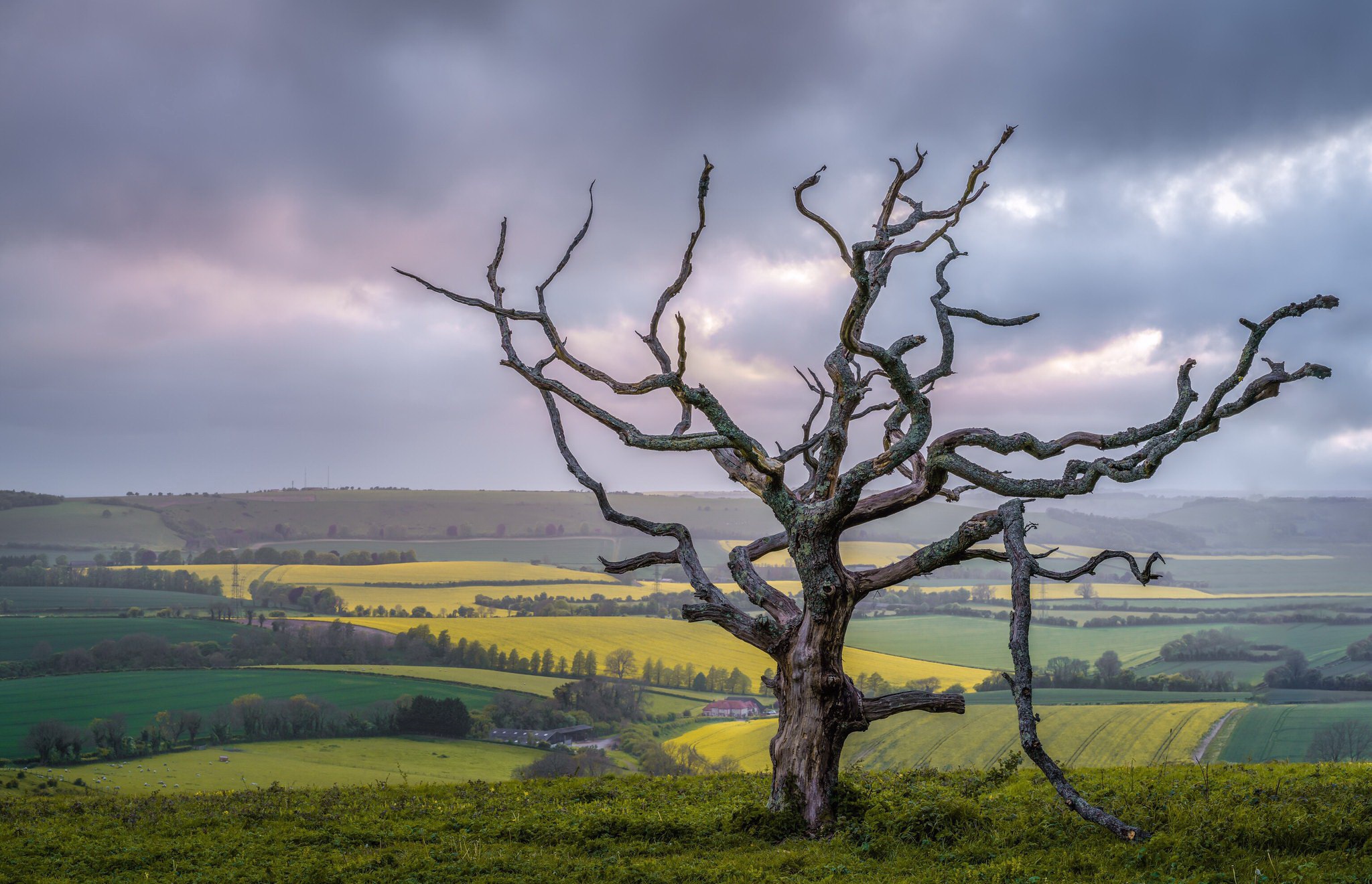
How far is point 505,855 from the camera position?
1085cm

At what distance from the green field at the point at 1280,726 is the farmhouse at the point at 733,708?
1531 cm

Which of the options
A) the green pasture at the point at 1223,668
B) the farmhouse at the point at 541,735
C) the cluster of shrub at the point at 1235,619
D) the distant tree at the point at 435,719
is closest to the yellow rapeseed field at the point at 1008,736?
the farmhouse at the point at 541,735

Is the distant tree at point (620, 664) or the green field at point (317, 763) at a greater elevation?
the distant tree at point (620, 664)

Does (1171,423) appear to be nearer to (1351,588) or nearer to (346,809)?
(346,809)

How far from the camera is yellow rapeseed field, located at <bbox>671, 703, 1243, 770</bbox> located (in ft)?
81.2

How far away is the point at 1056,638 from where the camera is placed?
4934 cm

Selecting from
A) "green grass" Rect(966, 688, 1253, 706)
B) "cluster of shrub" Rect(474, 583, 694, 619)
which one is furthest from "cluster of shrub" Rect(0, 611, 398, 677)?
"green grass" Rect(966, 688, 1253, 706)

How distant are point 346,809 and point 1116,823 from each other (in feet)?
38.7

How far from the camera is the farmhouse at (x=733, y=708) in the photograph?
3269cm

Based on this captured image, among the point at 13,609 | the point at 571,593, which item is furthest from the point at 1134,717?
the point at 13,609

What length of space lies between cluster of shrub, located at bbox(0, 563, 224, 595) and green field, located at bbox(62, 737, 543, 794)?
29508mm

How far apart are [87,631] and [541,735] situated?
28.1 metres

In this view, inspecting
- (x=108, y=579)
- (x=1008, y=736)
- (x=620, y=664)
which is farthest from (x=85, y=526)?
(x=1008, y=736)

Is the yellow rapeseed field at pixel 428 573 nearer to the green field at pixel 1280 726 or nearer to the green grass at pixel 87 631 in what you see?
the green grass at pixel 87 631
